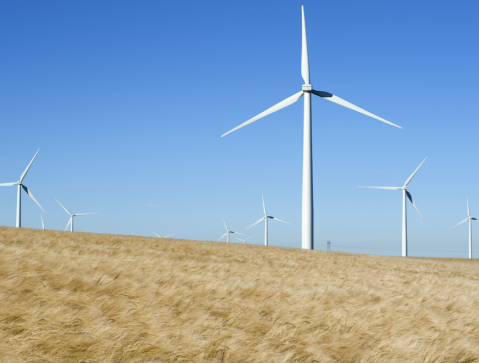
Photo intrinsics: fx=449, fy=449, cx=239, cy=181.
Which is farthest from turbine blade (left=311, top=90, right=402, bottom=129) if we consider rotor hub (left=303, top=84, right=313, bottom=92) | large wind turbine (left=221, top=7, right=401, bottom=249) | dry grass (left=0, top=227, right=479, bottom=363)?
dry grass (left=0, top=227, right=479, bottom=363)

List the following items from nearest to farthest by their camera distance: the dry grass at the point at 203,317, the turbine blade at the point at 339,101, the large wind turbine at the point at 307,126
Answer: the dry grass at the point at 203,317, the large wind turbine at the point at 307,126, the turbine blade at the point at 339,101

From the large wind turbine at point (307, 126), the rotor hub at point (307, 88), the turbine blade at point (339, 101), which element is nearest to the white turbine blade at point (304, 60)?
the large wind turbine at point (307, 126)

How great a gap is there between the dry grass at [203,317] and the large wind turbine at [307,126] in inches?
907

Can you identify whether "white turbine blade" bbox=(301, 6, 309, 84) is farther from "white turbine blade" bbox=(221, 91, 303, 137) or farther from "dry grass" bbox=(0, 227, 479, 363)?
"dry grass" bbox=(0, 227, 479, 363)

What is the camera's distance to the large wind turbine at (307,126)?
1460 inches

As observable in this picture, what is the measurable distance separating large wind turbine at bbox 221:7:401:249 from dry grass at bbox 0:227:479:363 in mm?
23048

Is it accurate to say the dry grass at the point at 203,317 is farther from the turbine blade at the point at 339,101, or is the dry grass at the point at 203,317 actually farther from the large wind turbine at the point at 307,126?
the turbine blade at the point at 339,101

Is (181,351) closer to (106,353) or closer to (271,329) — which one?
(106,353)

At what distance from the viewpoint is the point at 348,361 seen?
7.32 m

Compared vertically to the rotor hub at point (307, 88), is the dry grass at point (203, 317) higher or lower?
lower

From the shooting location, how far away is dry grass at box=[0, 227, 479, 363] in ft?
22.1

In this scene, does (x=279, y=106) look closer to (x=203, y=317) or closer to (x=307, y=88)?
(x=307, y=88)

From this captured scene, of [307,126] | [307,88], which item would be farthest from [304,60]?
[307,126]

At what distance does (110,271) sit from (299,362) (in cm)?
659
